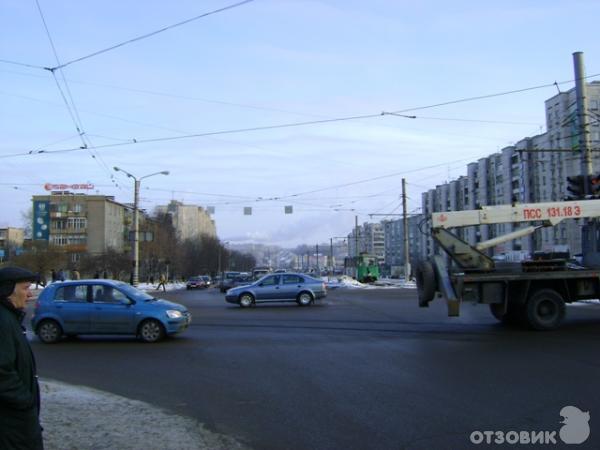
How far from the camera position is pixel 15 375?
130 inches

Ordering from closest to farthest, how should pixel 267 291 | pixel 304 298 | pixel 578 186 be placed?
pixel 578 186
pixel 267 291
pixel 304 298

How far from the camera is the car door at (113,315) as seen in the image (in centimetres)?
1388

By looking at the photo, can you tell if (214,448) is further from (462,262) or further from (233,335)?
(462,262)

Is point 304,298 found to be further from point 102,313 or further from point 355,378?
point 355,378

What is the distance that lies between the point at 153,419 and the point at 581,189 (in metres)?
15.4

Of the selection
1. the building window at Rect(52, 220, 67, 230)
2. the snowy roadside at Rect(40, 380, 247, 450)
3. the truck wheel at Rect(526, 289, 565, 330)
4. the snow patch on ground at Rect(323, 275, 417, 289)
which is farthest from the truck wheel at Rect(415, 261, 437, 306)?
the building window at Rect(52, 220, 67, 230)

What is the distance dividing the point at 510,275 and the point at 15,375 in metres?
13.3

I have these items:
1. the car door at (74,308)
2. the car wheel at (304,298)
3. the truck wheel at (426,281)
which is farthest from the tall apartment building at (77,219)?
the truck wheel at (426,281)

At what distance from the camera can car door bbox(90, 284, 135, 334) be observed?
13.9 m

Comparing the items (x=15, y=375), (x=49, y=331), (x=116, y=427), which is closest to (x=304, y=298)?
(x=49, y=331)

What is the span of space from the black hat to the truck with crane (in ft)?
39.3

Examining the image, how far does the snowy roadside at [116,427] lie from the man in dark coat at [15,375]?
2449 millimetres

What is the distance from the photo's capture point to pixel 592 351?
1136 centimetres

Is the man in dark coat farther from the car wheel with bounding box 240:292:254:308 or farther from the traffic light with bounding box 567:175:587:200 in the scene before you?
the car wheel with bounding box 240:292:254:308
